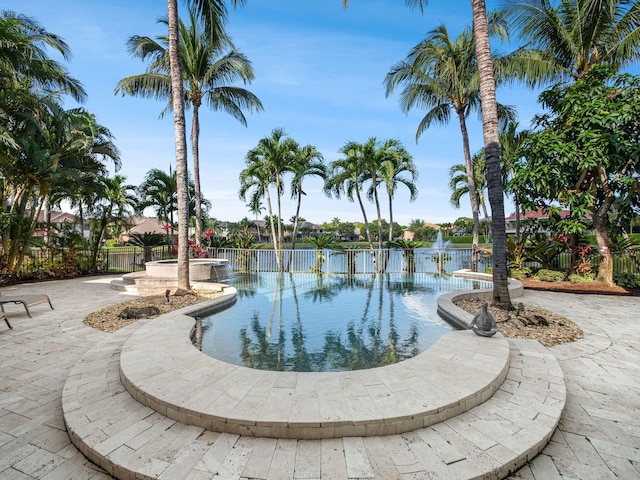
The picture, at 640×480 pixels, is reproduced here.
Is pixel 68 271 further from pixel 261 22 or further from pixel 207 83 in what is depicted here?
pixel 261 22

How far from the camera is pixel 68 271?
11938 mm

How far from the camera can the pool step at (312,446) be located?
1.97m

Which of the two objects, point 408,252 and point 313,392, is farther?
point 408,252

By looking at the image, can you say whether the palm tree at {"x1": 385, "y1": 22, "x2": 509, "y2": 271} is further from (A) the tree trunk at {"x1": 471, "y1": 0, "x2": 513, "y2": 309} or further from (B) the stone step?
(B) the stone step

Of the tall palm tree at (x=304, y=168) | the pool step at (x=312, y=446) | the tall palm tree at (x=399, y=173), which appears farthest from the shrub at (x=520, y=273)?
the tall palm tree at (x=304, y=168)

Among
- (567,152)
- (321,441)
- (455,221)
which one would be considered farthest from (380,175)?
(455,221)

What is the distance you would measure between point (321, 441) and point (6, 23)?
A: 11520mm

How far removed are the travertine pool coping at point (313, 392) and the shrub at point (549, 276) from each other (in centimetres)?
790

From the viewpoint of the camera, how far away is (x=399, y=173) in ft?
55.9

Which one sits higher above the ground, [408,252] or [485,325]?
[408,252]

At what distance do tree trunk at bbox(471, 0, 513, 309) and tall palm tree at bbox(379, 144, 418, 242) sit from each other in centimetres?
981

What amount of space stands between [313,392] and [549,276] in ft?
34.3

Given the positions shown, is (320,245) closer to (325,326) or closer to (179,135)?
(179,135)

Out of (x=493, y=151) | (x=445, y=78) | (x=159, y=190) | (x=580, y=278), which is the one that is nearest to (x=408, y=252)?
(x=580, y=278)
